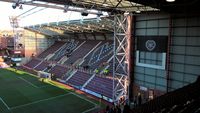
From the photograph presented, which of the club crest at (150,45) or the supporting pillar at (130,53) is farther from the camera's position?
the supporting pillar at (130,53)

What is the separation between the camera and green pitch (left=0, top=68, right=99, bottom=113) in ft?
68.8

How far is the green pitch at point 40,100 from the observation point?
21.0 m

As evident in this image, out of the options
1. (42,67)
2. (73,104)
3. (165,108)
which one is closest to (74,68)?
(42,67)

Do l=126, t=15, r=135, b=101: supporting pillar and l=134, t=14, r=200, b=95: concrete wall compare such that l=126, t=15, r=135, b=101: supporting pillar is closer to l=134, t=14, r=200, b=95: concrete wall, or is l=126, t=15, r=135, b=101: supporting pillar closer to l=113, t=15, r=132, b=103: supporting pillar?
l=113, t=15, r=132, b=103: supporting pillar

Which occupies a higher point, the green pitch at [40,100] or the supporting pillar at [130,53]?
the supporting pillar at [130,53]

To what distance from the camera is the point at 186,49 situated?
1825cm

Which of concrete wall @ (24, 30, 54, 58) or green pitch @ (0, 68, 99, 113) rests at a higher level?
concrete wall @ (24, 30, 54, 58)

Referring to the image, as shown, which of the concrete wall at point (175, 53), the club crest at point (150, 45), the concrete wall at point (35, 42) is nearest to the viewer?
the concrete wall at point (175, 53)

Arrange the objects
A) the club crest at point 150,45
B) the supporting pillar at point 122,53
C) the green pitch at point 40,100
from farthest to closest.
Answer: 1. the supporting pillar at point 122,53
2. the green pitch at point 40,100
3. the club crest at point 150,45

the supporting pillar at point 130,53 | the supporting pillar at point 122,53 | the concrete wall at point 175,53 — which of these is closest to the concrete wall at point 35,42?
the supporting pillar at point 122,53

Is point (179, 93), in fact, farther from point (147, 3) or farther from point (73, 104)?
point (73, 104)

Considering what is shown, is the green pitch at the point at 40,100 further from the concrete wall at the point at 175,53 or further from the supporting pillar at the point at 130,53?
the concrete wall at the point at 175,53

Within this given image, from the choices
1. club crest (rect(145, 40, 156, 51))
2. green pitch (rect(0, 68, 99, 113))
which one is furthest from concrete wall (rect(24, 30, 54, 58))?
club crest (rect(145, 40, 156, 51))

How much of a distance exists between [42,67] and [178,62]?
31.9 m
